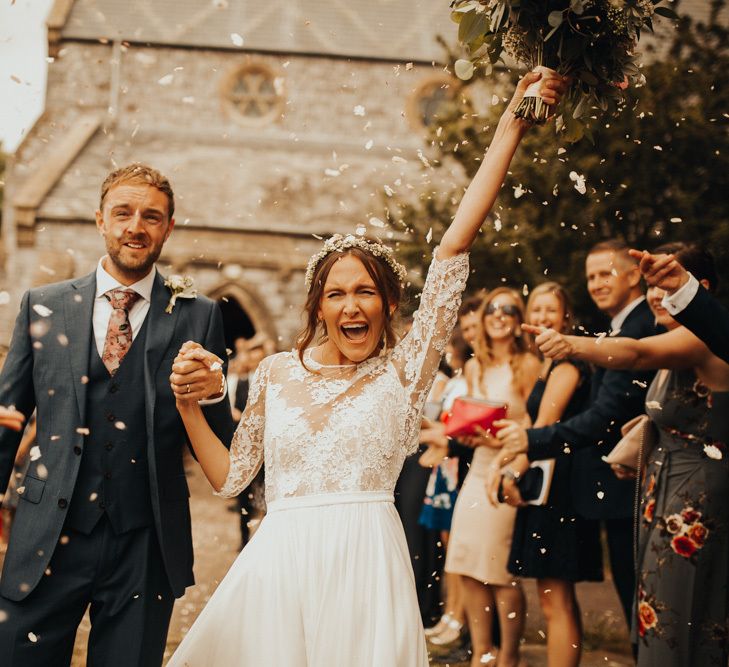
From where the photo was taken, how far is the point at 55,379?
135 inches

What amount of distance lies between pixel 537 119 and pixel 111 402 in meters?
1.69

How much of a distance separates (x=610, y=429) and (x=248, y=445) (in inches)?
93.1

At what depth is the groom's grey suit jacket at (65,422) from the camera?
3.32 m

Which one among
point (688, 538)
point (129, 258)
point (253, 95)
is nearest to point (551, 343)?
point (688, 538)

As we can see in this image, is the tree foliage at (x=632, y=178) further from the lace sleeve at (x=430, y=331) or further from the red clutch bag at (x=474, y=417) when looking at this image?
the lace sleeve at (x=430, y=331)

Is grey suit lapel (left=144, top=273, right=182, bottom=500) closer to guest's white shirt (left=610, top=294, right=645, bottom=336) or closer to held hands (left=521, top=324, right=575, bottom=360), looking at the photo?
held hands (left=521, top=324, right=575, bottom=360)

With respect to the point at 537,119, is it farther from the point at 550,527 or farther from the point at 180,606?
the point at 180,606

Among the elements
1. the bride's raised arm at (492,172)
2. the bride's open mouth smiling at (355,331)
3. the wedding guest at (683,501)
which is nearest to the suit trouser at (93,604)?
the bride's open mouth smiling at (355,331)

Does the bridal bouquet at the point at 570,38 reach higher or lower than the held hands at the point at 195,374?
higher

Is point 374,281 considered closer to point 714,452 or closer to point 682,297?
point 682,297

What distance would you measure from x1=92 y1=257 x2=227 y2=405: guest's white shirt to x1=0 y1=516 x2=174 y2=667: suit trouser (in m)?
0.68

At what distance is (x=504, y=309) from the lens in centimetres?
588

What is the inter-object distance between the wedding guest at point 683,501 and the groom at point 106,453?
1.55m

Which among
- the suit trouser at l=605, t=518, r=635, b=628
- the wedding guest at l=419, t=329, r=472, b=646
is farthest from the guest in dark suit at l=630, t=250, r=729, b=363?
the wedding guest at l=419, t=329, r=472, b=646
